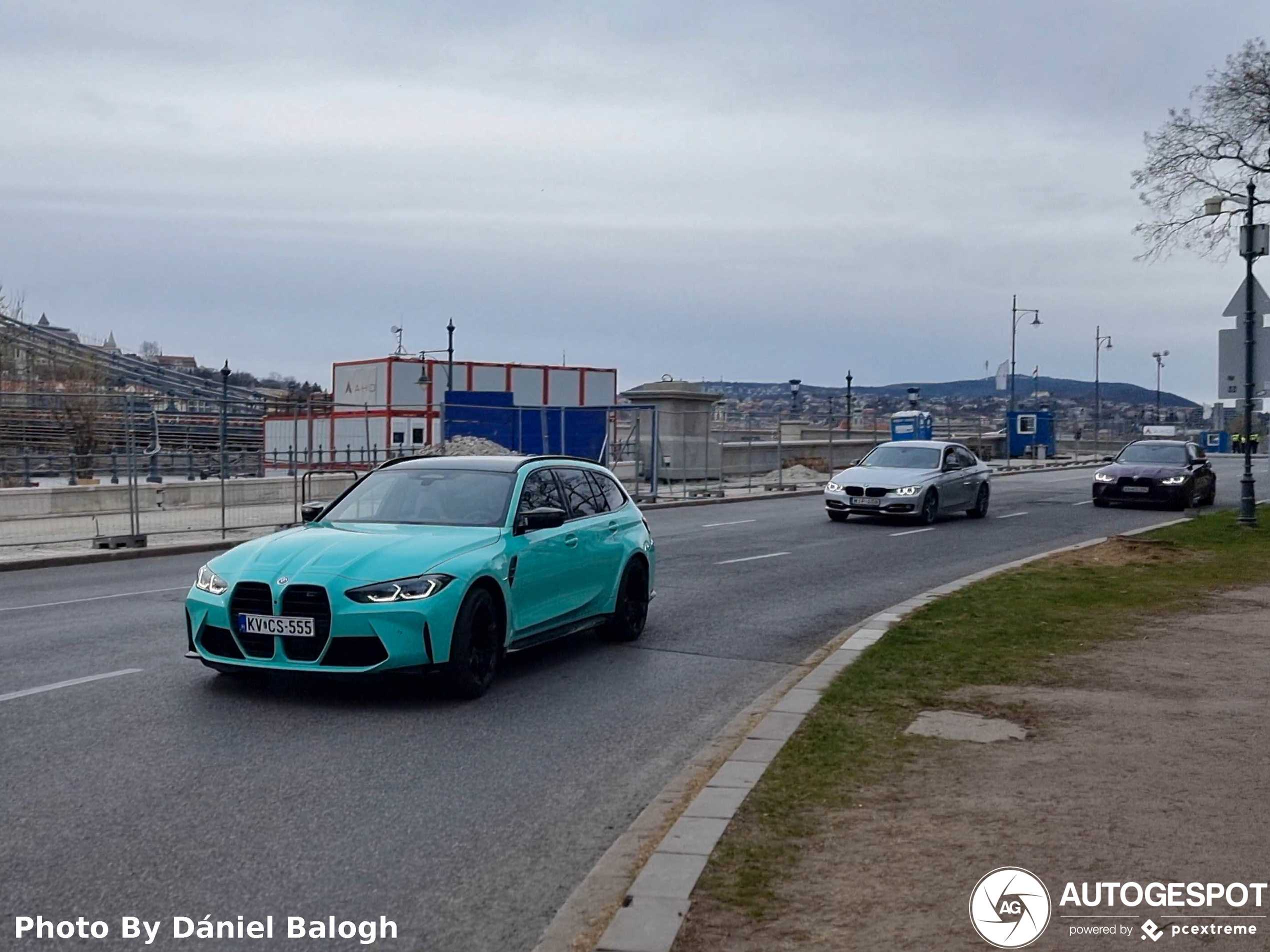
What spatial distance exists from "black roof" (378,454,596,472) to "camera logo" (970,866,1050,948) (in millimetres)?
5827

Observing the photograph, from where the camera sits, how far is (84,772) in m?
6.73

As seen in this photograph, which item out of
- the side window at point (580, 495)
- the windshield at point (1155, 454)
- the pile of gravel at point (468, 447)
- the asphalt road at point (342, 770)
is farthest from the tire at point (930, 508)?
the side window at point (580, 495)

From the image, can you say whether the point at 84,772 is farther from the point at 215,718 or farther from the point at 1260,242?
the point at 1260,242

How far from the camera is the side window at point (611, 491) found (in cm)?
1127

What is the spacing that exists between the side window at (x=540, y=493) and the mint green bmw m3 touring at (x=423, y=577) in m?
0.01

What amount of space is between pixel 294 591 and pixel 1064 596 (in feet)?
27.4

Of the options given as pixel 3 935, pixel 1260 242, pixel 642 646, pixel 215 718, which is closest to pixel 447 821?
pixel 3 935

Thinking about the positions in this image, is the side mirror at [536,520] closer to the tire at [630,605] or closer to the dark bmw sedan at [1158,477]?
the tire at [630,605]

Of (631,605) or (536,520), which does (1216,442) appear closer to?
(631,605)

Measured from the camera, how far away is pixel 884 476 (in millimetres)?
25297

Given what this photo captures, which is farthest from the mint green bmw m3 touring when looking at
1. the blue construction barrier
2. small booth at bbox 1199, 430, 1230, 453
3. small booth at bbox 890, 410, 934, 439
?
small booth at bbox 1199, 430, 1230, 453

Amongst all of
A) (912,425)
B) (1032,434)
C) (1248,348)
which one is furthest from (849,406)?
(1248,348)

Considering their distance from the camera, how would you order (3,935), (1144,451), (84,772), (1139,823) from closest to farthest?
(3,935)
(1139,823)
(84,772)
(1144,451)

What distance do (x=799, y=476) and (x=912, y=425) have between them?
25.7ft
